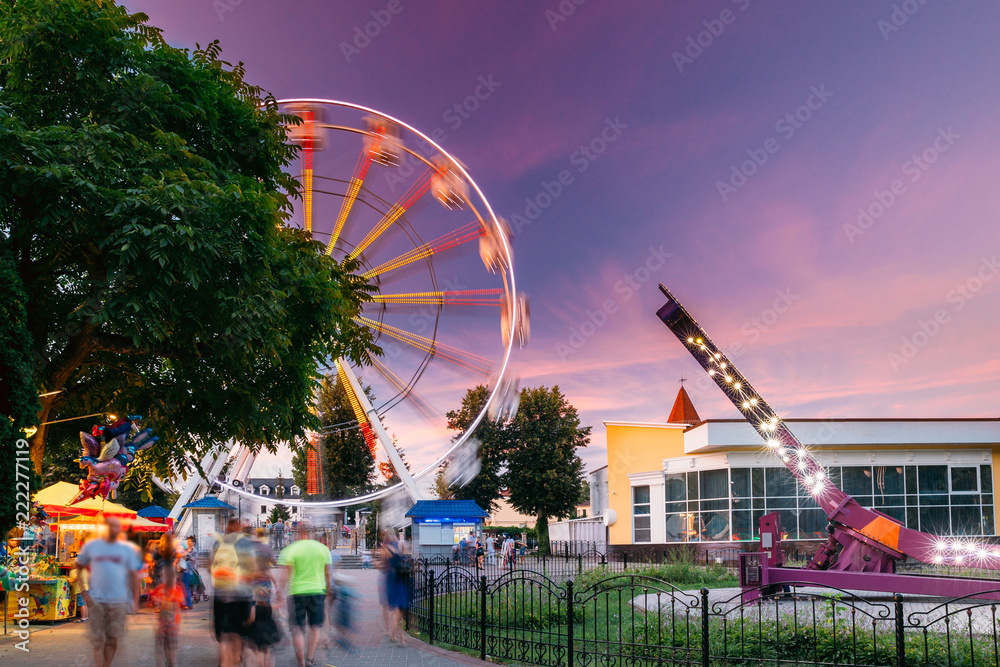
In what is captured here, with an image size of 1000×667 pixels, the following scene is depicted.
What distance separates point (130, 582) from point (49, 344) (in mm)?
6129

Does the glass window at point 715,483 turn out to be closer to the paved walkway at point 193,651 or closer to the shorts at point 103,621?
the paved walkway at point 193,651

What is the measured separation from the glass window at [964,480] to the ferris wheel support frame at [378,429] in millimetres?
21794

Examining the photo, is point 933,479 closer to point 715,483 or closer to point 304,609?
point 715,483

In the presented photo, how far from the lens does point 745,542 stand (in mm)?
31094

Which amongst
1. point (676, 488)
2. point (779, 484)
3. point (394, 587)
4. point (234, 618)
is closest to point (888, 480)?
point (779, 484)

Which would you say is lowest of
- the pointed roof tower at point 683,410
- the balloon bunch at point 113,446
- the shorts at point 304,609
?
the shorts at point 304,609

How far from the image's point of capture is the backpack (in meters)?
9.18

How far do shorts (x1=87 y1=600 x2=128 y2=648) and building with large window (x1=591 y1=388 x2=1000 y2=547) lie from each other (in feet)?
83.9

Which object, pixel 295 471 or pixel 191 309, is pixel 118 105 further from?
pixel 295 471

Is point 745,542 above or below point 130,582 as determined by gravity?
below

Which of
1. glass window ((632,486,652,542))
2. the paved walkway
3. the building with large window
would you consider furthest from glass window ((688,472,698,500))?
the paved walkway

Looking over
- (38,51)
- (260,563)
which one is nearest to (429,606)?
(260,563)

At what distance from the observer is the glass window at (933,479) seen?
3272cm

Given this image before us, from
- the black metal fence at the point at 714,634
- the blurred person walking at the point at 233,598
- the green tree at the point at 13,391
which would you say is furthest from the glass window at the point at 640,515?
the green tree at the point at 13,391
